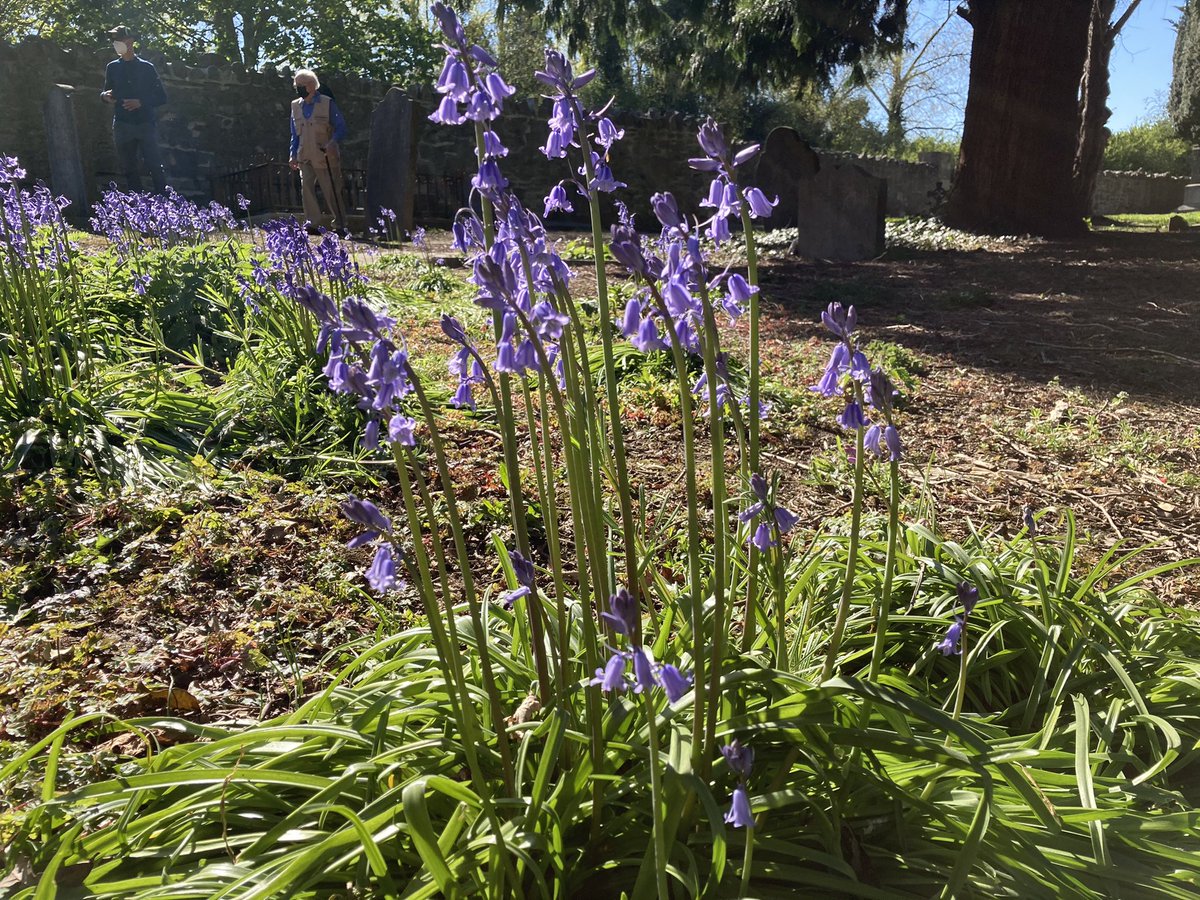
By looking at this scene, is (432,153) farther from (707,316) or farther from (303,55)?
(303,55)

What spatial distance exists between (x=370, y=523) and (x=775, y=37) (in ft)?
46.3

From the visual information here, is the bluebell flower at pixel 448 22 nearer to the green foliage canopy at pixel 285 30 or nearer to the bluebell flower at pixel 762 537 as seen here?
the bluebell flower at pixel 762 537

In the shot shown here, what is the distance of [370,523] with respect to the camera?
1151 mm

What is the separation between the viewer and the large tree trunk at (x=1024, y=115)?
11.2 meters

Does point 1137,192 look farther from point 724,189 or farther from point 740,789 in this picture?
point 740,789

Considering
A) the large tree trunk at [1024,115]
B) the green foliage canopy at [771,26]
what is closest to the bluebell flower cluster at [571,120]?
the large tree trunk at [1024,115]

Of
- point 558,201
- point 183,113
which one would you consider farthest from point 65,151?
point 558,201

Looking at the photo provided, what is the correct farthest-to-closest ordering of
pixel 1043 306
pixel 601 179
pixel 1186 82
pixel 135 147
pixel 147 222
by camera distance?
pixel 1186 82 → pixel 135 147 → pixel 1043 306 → pixel 147 222 → pixel 601 179

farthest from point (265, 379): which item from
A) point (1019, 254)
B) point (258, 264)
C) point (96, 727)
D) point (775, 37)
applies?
point (775, 37)

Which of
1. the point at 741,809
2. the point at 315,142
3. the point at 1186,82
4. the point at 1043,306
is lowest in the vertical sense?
the point at 741,809

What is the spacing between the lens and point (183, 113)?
13914 millimetres

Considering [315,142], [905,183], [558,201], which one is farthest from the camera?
[905,183]

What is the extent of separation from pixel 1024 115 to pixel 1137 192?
65.2ft

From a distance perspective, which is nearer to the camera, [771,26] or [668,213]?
[668,213]
